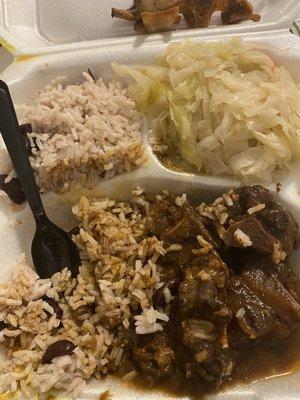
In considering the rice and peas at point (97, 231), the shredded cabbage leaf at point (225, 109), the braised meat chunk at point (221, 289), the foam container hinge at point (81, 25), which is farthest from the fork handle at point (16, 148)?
the foam container hinge at point (81, 25)

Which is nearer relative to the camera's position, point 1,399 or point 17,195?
point 1,399

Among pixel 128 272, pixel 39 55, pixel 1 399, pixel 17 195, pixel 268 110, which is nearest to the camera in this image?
pixel 1 399

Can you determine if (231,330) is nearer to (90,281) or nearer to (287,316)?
(287,316)

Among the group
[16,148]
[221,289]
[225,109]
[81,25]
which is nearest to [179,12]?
[81,25]

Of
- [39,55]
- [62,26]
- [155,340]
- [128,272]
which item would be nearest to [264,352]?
[155,340]

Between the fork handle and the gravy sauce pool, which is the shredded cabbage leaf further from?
the gravy sauce pool

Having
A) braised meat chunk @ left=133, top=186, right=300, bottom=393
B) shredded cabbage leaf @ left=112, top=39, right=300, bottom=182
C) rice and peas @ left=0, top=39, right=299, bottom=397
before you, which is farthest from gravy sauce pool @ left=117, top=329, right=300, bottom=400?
shredded cabbage leaf @ left=112, top=39, right=300, bottom=182

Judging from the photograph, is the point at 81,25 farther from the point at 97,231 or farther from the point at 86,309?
the point at 86,309
